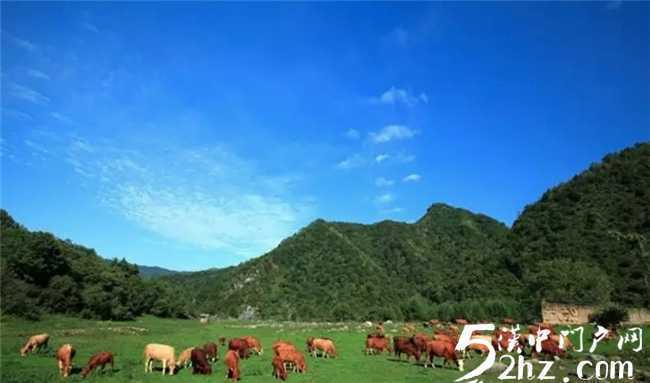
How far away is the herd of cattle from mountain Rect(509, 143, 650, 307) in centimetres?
3083

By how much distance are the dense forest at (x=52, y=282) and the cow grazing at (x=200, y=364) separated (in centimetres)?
3768

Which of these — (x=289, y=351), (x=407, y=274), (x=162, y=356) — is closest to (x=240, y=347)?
(x=289, y=351)

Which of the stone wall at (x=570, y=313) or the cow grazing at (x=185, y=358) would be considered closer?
the cow grazing at (x=185, y=358)

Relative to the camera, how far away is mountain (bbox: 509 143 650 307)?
6031cm

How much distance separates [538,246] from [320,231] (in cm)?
10787

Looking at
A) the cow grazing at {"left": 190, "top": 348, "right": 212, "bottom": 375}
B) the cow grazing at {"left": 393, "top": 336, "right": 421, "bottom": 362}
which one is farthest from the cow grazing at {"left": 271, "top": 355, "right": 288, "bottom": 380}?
the cow grazing at {"left": 393, "top": 336, "right": 421, "bottom": 362}

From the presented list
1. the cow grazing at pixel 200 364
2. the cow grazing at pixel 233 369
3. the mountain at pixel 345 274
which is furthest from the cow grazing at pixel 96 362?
the mountain at pixel 345 274

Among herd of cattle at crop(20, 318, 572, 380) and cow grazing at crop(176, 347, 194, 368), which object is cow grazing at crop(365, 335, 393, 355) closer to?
herd of cattle at crop(20, 318, 572, 380)

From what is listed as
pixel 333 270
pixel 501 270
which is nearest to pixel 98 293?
pixel 501 270

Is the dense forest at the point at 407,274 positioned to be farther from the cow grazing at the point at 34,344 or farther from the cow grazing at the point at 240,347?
the cow grazing at the point at 240,347

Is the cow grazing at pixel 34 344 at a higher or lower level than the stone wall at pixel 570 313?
lower

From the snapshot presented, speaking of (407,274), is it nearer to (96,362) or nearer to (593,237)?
(593,237)

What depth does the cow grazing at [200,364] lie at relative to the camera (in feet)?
70.2

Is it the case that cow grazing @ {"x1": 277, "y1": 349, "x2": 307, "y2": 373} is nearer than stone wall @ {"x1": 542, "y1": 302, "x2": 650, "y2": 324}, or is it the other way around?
cow grazing @ {"x1": 277, "y1": 349, "x2": 307, "y2": 373}
